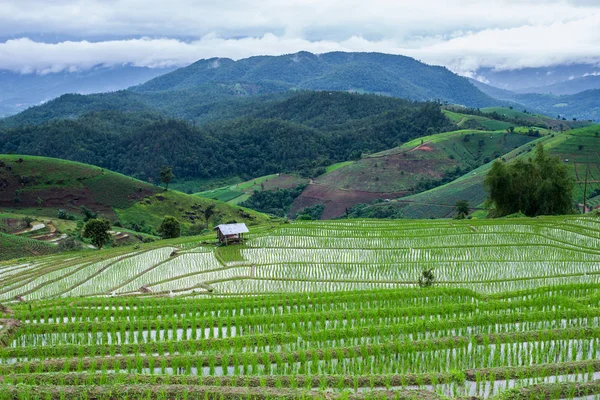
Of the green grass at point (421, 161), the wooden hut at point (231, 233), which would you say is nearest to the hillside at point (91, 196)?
the green grass at point (421, 161)

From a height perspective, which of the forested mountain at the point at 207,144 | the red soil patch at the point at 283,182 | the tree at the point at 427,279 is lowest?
the red soil patch at the point at 283,182

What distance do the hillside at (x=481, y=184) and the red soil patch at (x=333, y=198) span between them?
880cm

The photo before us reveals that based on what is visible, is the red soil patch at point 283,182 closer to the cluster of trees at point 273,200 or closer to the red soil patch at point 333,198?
the cluster of trees at point 273,200

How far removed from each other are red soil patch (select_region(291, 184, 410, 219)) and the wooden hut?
71948 millimetres

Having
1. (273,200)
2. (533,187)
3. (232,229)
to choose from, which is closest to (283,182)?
(273,200)

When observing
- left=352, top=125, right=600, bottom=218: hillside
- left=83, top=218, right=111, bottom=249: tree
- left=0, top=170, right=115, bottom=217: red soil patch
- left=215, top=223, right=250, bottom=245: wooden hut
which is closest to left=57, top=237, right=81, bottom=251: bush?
left=83, top=218, right=111, bottom=249: tree

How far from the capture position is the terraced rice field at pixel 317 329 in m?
14.4

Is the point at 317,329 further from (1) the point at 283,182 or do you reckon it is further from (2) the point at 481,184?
(1) the point at 283,182

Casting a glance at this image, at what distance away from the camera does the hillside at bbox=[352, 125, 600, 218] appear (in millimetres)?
91500

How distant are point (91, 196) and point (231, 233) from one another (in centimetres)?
6549

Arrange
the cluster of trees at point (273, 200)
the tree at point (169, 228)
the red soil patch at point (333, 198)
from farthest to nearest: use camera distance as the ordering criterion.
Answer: the cluster of trees at point (273, 200)
the red soil patch at point (333, 198)
the tree at point (169, 228)

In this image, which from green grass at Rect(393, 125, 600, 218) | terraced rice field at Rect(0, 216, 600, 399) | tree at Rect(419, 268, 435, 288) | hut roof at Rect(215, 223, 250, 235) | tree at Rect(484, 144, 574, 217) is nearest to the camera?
terraced rice field at Rect(0, 216, 600, 399)

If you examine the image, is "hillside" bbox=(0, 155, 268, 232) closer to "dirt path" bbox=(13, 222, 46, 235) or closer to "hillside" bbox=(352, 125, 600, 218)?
"dirt path" bbox=(13, 222, 46, 235)

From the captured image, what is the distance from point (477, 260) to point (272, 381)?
22.3 metres
